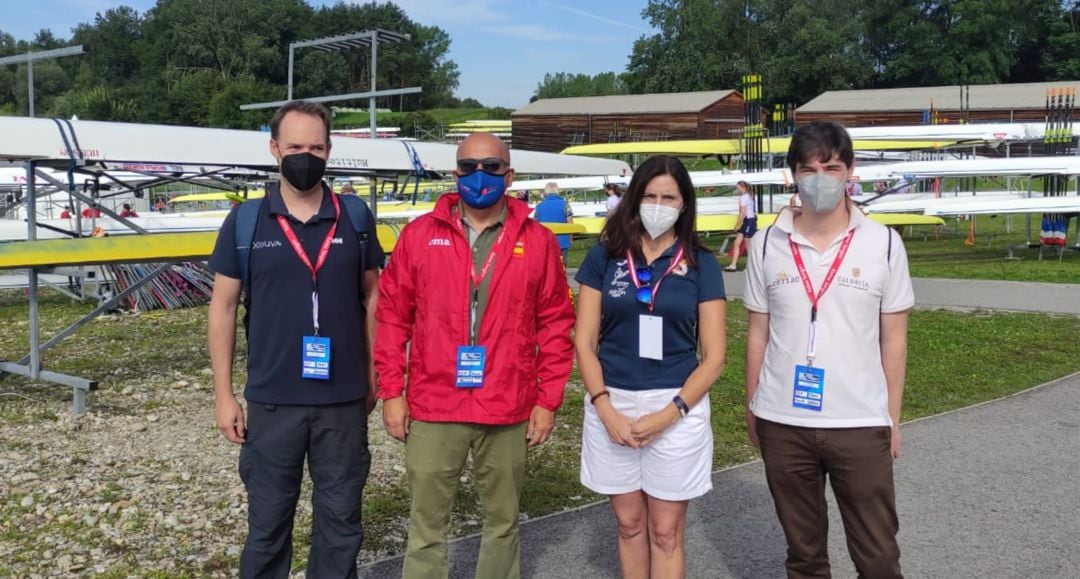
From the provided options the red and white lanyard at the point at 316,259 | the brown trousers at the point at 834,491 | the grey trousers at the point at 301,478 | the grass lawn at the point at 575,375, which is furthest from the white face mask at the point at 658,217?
the grass lawn at the point at 575,375

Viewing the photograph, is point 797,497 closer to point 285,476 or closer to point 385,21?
point 285,476

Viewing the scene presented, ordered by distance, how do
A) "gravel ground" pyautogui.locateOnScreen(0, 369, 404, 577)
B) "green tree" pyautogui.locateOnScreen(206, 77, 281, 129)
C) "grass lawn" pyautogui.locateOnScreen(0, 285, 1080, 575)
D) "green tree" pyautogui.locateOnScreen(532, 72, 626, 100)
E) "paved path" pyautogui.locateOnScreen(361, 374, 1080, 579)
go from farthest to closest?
"green tree" pyautogui.locateOnScreen(532, 72, 626, 100) < "green tree" pyautogui.locateOnScreen(206, 77, 281, 129) < "grass lawn" pyautogui.locateOnScreen(0, 285, 1080, 575) < "gravel ground" pyautogui.locateOnScreen(0, 369, 404, 577) < "paved path" pyautogui.locateOnScreen(361, 374, 1080, 579)

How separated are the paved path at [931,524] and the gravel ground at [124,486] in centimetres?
95

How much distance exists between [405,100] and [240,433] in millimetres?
104831

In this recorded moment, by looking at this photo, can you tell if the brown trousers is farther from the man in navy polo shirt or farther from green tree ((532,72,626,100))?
green tree ((532,72,626,100))

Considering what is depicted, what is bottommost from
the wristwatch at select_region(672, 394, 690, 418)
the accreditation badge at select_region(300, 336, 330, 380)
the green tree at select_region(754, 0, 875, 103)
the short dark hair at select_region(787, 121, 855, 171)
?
the wristwatch at select_region(672, 394, 690, 418)

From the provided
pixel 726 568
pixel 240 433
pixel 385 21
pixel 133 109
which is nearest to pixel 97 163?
pixel 240 433

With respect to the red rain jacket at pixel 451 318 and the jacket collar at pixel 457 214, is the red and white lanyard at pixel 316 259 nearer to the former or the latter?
the red rain jacket at pixel 451 318

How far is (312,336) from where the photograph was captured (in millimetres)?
3373

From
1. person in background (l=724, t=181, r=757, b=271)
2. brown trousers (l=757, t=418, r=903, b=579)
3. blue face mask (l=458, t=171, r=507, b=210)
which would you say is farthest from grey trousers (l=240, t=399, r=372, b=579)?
person in background (l=724, t=181, r=757, b=271)

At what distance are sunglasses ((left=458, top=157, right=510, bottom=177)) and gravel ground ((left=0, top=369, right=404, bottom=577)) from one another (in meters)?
2.23

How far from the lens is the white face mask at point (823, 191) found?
3236mm

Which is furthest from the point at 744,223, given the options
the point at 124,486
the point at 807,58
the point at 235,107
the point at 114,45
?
the point at 114,45

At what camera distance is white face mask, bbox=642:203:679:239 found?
133 inches
